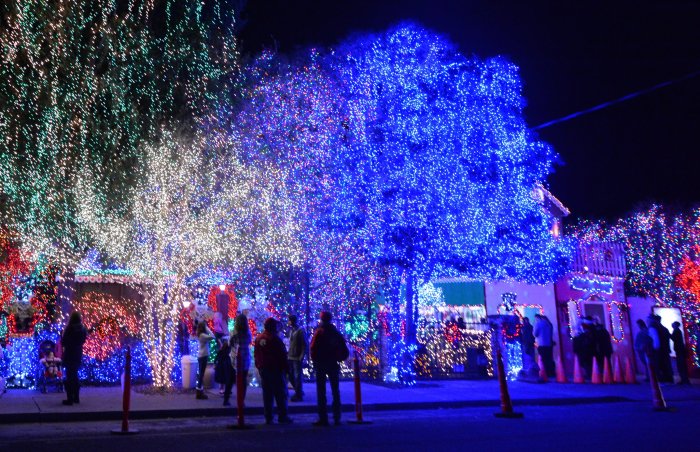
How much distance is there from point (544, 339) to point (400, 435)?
1108cm

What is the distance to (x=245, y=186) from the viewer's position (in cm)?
1723

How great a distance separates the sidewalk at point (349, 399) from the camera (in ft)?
39.3

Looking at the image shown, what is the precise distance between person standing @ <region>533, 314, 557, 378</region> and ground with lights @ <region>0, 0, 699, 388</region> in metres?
1.01

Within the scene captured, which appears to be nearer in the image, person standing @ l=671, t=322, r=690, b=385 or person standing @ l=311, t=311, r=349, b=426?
person standing @ l=311, t=311, r=349, b=426

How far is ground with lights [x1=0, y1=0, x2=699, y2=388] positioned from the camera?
52.2 feet

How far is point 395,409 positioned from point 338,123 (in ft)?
26.1

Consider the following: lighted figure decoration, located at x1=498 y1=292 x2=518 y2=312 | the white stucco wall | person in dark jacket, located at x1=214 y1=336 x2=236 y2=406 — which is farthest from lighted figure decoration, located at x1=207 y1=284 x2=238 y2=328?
lighted figure decoration, located at x1=498 y1=292 x2=518 y2=312

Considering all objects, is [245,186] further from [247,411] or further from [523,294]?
[523,294]

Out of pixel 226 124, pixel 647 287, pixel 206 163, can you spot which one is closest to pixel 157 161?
pixel 206 163

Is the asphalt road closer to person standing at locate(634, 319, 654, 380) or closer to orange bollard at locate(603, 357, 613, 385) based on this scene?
person standing at locate(634, 319, 654, 380)

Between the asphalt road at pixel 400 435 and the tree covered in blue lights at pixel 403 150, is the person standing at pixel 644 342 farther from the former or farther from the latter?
the asphalt road at pixel 400 435

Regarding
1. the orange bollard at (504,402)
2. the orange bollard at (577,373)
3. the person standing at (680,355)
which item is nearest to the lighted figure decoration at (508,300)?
the orange bollard at (577,373)

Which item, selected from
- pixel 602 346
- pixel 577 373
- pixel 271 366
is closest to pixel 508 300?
pixel 602 346

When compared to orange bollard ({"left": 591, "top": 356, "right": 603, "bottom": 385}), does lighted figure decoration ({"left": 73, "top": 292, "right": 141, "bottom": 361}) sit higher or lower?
higher
